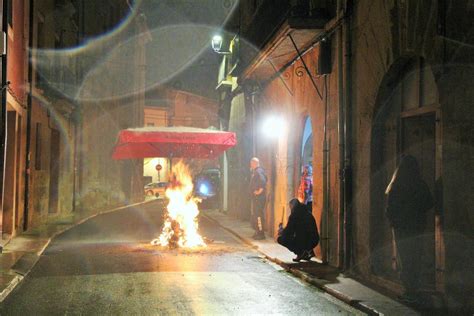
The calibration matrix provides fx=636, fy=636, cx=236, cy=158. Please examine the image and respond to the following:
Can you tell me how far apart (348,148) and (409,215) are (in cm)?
306

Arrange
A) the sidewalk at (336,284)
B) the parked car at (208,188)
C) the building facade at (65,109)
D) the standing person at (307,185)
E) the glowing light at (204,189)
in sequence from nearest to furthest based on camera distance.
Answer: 1. the sidewalk at (336,284)
2. the standing person at (307,185)
3. the building facade at (65,109)
4. the parked car at (208,188)
5. the glowing light at (204,189)

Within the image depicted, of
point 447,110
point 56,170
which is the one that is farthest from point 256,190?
point 56,170

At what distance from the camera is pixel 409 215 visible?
838 cm

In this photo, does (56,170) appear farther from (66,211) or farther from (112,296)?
(112,296)

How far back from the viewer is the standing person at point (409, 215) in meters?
8.30

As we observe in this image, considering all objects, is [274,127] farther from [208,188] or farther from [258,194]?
[208,188]

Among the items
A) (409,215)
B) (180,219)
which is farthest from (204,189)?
(409,215)

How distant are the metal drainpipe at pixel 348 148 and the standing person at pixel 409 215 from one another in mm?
2790

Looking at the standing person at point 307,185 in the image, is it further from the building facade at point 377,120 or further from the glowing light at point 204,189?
the glowing light at point 204,189

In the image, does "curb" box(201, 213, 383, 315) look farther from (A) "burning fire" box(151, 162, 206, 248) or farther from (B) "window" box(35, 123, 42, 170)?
(B) "window" box(35, 123, 42, 170)

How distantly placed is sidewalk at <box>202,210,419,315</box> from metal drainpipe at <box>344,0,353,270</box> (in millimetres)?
573

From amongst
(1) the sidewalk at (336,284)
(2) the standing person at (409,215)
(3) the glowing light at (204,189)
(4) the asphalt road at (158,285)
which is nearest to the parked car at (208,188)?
(3) the glowing light at (204,189)

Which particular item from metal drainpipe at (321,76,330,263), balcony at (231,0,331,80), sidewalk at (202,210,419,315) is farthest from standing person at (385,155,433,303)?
balcony at (231,0,331,80)

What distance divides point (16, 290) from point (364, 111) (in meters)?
6.22
